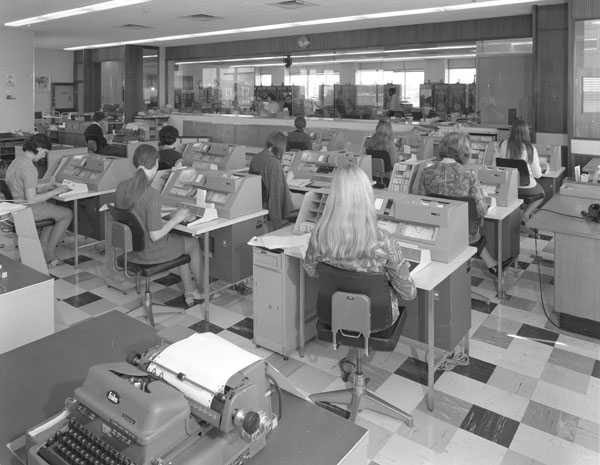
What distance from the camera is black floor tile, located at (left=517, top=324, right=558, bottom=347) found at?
336cm

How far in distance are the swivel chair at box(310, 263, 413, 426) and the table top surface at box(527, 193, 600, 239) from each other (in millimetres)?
1417

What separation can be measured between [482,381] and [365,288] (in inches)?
44.0

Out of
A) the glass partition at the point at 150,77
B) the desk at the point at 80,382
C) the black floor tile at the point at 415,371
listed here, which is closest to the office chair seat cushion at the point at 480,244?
the black floor tile at the point at 415,371

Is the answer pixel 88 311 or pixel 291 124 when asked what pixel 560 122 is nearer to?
pixel 291 124

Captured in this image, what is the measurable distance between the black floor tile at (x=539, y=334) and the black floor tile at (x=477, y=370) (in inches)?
19.6

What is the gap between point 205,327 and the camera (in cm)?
363

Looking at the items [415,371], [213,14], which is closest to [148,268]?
[415,371]

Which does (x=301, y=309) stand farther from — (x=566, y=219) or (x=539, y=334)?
(x=566, y=219)

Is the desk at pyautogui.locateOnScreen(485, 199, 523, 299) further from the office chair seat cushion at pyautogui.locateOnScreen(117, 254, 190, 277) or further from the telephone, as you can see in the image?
the office chair seat cushion at pyautogui.locateOnScreen(117, 254, 190, 277)

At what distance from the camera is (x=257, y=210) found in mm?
4074

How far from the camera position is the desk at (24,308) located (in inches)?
79.9

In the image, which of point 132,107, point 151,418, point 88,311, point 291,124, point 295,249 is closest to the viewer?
point 151,418

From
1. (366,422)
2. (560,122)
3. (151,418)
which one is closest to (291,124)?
(560,122)

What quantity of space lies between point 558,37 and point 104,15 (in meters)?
6.37
